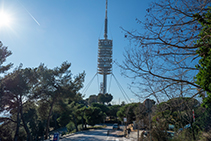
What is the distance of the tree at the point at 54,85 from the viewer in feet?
62.3

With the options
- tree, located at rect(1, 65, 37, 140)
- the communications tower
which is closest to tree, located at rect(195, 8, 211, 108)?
tree, located at rect(1, 65, 37, 140)

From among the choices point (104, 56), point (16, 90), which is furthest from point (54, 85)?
point (104, 56)

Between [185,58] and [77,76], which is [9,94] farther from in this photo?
[185,58]

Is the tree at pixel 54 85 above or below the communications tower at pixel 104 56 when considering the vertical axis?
below

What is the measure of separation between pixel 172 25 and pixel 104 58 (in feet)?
280

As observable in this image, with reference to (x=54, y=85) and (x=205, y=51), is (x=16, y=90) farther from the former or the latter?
(x=205, y=51)

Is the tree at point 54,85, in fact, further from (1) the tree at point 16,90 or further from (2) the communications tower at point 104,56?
(2) the communications tower at point 104,56

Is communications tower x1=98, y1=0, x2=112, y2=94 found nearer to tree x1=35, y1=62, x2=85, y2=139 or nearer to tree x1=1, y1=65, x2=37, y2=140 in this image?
tree x1=35, y1=62, x2=85, y2=139

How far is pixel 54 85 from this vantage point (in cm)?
2053

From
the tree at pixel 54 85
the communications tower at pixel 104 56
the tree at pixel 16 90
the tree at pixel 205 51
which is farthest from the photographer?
the communications tower at pixel 104 56

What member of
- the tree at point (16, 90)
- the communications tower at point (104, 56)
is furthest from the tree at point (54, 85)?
the communications tower at point (104, 56)

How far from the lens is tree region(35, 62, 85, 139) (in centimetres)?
1900

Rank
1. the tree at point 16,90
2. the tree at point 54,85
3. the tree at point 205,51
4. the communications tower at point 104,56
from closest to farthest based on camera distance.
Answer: the tree at point 205,51 → the tree at point 16,90 → the tree at point 54,85 → the communications tower at point 104,56

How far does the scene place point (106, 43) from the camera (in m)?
89.2
